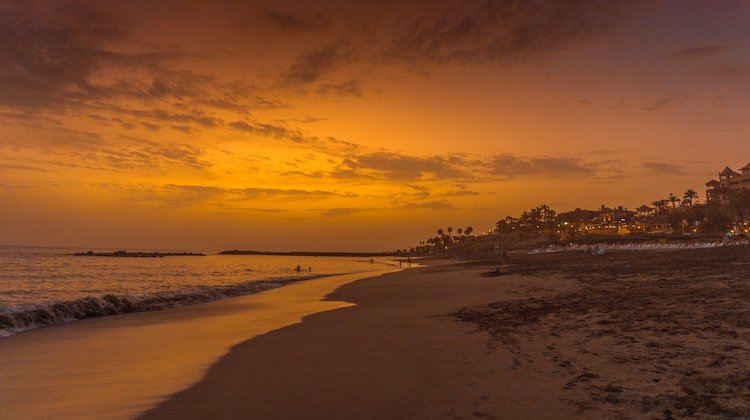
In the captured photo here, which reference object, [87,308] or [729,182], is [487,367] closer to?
[87,308]

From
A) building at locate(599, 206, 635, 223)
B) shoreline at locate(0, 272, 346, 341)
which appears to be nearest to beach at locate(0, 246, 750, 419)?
shoreline at locate(0, 272, 346, 341)

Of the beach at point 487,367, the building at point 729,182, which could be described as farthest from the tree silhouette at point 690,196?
the beach at point 487,367

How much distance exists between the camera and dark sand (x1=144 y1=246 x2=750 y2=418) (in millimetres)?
5645

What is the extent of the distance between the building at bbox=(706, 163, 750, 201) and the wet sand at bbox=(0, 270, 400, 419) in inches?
6226

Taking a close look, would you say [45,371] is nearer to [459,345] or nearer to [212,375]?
[212,375]

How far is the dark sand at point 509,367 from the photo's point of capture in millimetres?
5645

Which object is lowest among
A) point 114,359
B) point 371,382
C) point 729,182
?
point 114,359

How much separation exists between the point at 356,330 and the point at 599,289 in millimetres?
10167

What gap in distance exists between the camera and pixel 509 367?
7504mm

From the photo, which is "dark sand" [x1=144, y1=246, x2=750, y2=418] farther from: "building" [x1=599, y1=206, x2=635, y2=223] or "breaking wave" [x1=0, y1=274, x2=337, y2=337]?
"building" [x1=599, y1=206, x2=635, y2=223]

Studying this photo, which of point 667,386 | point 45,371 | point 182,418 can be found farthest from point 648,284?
point 45,371

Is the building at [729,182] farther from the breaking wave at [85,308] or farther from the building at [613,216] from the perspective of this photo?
the breaking wave at [85,308]

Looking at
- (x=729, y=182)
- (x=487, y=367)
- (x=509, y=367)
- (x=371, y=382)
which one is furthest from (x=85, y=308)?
(x=729, y=182)

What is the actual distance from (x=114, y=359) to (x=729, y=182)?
182860 millimetres
